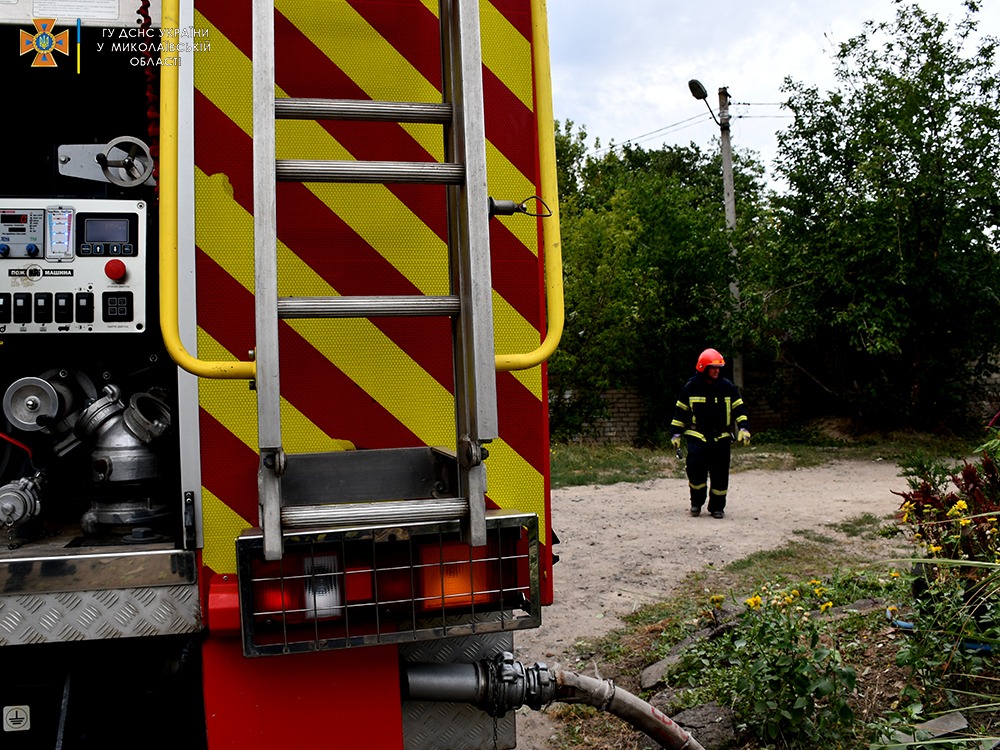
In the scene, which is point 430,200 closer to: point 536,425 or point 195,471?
point 536,425

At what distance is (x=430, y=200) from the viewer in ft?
7.36

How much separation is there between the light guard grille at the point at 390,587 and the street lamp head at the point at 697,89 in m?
17.8

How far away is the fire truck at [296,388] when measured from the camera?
1832 mm

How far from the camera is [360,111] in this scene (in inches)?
72.4

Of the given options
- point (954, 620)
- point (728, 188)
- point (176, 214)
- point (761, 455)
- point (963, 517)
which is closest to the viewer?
point (176, 214)

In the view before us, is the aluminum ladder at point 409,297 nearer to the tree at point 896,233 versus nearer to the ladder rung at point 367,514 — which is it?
the ladder rung at point 367,514

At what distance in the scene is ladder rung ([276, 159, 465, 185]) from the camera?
5.82 feet

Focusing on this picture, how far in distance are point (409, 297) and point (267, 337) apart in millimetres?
284

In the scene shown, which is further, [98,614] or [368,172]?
[98,614]

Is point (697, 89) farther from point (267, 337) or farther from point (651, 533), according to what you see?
point (267, 337)

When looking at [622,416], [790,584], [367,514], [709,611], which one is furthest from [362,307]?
[622,416]

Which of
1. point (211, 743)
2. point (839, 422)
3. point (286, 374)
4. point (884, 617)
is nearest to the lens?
point (211, 743)

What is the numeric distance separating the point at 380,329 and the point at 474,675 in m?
0.87

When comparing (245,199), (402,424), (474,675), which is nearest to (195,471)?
(402,424)
